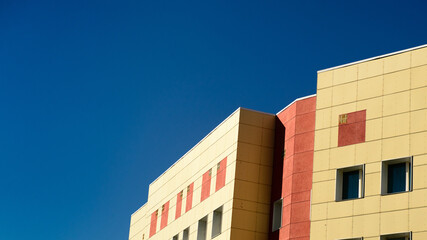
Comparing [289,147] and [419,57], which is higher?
[419,57]

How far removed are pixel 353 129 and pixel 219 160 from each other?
14.6 meters

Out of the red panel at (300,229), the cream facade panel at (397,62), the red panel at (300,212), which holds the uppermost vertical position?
the cream facade panel at (397,62)

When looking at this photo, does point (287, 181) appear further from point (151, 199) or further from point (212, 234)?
point (151, 199)

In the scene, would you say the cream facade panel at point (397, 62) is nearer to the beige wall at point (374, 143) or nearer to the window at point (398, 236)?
the beige wall at point (374, 143)

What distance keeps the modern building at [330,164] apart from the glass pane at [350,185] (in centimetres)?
7

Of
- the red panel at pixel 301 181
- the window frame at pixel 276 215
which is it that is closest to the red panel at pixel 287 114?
the red panel at pixel 301 181

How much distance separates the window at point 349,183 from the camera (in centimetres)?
5591

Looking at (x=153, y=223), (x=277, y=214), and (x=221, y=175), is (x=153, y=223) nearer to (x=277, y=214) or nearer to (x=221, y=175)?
(x=221, y=175)

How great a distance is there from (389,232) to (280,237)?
406 inches

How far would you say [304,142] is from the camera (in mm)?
60969

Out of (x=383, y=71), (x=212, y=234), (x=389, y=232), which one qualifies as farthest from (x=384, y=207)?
(x=212, y=234)

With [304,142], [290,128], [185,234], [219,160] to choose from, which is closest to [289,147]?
[290,128]

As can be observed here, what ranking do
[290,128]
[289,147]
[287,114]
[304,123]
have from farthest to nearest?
[287,114] → [290,128] → [289,147] → [304,123]

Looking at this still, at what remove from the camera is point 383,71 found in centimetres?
5631
